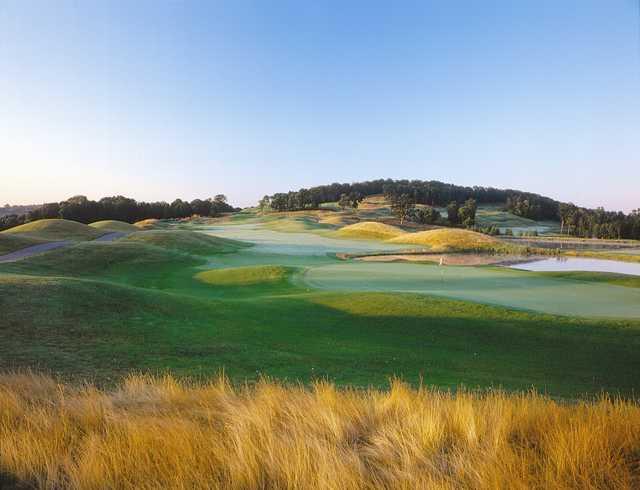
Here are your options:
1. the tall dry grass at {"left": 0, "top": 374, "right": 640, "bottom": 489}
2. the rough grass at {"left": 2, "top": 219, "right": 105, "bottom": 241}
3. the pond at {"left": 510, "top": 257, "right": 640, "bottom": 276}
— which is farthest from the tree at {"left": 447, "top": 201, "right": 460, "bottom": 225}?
the tall dry grass at {"left": 0, "top": 374, "right": 640, "bottom": 489}

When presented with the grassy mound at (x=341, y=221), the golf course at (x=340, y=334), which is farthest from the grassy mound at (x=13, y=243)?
the grassy mound at (x=341, y=221)

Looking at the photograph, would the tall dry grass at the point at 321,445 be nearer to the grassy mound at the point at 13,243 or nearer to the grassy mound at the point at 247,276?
the grassy mound at the point at 247,276

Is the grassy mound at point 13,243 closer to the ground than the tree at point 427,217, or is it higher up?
closer to the ground

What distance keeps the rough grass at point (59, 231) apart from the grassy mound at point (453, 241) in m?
43.0

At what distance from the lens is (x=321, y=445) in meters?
3.85

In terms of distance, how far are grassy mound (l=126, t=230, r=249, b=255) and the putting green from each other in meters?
20.1

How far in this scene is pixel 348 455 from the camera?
3631 mm

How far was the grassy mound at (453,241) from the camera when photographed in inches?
2208

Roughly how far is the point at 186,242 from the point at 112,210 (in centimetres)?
6924

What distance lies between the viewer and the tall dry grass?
10.6 feet

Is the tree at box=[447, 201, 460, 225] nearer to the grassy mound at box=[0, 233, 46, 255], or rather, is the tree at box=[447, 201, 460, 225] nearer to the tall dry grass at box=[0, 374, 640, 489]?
the grassy mound at box=[0, 233, 46, 255]

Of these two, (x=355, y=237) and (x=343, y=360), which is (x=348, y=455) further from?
(x=355, y=237)

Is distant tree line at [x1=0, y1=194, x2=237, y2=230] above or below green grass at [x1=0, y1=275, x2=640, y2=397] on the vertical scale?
above

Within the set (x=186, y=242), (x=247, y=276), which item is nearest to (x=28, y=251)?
(x=186, y=242)
